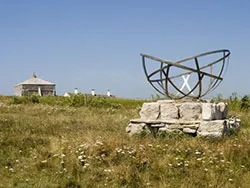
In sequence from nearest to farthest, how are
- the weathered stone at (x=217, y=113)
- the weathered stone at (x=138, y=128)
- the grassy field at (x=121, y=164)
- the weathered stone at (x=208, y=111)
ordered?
1. the grassy field at (x=121, y=164)
2. the weathered stone at (x=208, y=111)
3. the weathered stone at (x=217, y=113)
4. the weathered stone at (x=138, y=128)

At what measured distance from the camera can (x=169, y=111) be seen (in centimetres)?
970

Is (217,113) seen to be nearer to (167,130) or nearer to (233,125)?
(233,125)

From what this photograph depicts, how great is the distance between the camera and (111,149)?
277 inches

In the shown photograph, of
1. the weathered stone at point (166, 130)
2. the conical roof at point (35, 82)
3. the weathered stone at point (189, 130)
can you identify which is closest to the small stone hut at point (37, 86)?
the conical roof at point (35, 82)

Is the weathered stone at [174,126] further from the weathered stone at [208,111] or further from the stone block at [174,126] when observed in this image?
the weathered stone at [208,111]

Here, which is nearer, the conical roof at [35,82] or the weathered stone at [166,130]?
the weathered stone at [166,130]

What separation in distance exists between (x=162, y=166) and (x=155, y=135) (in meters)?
3.37

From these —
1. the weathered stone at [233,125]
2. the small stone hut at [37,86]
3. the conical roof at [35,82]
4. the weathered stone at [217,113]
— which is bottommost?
the weathered stone at [233,125]

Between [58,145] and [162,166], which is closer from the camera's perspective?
[162,166]

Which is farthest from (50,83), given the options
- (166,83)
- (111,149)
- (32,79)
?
(111,149)

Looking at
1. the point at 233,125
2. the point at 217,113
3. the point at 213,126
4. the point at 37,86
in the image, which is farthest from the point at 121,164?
the point at 37,86

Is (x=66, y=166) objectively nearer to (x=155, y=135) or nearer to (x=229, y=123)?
(x=155, y=135)

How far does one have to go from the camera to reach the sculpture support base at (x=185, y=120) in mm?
8883

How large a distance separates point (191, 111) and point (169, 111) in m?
0.64
